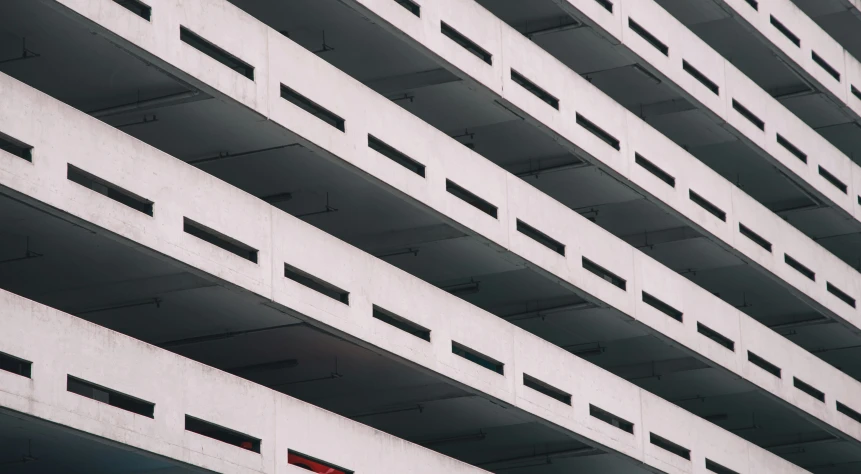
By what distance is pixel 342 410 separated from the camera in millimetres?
34500

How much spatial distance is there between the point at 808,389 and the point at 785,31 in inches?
311

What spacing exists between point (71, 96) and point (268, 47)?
10.1 ft

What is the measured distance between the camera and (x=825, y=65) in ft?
147

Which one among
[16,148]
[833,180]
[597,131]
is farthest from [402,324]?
[833,180]

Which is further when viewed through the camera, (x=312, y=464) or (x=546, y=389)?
(x=546, y=389)

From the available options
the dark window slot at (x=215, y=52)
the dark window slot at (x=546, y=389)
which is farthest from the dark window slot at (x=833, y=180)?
the dark window slot at (x=215, y=52)

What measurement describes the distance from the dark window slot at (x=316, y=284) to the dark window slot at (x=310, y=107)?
7.84ft

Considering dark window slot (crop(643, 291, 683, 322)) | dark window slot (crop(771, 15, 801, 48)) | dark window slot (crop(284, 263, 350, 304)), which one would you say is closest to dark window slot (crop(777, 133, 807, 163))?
dark window slot (crop(771, 15, 801, 48))

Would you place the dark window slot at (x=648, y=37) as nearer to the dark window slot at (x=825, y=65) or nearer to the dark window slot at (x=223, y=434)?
the dark window slot at (x=825, y=65)

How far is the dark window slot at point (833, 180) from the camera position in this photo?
44594 millimetres

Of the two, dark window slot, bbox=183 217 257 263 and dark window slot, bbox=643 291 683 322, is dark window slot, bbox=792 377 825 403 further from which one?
dark window slot, bbox=183 217 257 263

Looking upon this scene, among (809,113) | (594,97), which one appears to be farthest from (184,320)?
(809,113)

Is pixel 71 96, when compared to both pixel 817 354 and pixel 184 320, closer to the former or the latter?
pixel 184 320

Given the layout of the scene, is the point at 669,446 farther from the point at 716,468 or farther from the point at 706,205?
the point at 706,205
